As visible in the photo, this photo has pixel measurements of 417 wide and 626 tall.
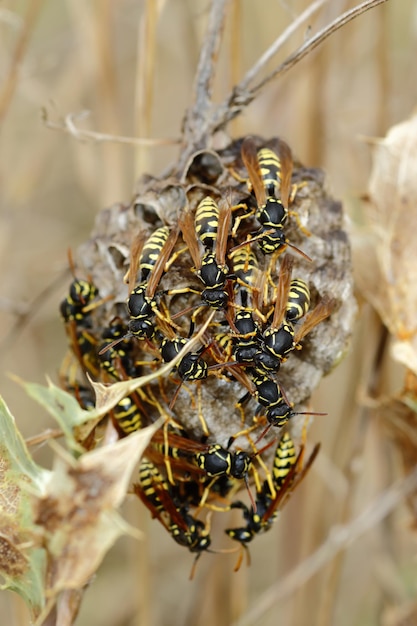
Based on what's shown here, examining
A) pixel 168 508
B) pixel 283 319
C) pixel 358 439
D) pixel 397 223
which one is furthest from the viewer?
pixel 358 439

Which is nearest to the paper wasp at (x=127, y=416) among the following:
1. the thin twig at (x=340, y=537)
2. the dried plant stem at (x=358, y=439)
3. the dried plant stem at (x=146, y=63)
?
the dried plant stem at (x=146, y=63)

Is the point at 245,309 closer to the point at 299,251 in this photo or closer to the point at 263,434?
the point at 299,251

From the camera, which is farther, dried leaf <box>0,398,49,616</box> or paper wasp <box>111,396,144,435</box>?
paper wasp <box>111,396,144,435</box>

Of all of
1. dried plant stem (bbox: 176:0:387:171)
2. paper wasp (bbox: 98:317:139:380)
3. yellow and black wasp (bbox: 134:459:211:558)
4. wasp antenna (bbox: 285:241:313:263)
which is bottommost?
yellow and black wasp (bbox: 134:459:211:558)

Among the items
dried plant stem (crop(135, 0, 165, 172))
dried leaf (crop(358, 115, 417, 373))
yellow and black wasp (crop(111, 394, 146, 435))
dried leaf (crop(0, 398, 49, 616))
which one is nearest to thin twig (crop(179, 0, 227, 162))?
dried plant stem (crop(135, 0, 165, 172))

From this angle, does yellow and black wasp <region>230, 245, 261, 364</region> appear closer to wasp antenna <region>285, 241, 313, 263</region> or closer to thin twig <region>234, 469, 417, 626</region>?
wasp antenna <region>285, 241, 313, 263</region>

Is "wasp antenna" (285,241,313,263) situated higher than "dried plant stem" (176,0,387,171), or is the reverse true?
"dried plant stem" (176,0,387,171)

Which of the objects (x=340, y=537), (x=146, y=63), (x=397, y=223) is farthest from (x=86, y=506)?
(x=340, y=537)
